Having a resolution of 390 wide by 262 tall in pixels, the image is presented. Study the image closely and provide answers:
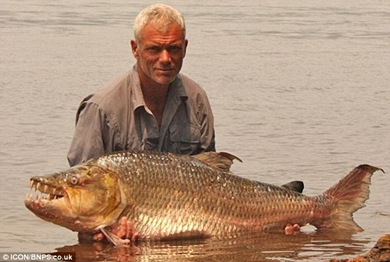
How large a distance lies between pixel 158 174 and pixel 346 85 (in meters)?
8.73

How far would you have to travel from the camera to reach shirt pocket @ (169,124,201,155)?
7.87 m

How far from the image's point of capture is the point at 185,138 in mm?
7906

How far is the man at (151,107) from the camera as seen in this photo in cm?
758

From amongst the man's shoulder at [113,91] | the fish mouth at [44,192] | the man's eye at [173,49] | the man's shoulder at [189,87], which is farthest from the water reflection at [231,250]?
Answer: the man's eye at [173,49]

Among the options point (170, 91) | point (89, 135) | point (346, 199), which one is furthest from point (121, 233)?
point (346, 199)

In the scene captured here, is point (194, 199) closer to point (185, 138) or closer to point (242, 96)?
point (185, 138)

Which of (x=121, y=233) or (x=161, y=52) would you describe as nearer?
(x=121, y=233)

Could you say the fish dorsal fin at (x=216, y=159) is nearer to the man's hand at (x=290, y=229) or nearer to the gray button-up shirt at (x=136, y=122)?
the gray button-up shirt at (x=136, y=122)

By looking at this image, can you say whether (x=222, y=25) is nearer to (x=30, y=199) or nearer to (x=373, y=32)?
(x=373, y=32)

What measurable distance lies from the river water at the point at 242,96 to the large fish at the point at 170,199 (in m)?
0.13

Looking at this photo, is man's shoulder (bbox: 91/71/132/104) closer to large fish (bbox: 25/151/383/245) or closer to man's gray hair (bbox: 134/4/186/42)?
man's gray hair (bbox: 134/4/186/42)

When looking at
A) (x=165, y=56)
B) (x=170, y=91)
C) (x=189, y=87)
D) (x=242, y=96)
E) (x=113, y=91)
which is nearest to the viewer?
(x=165, y=56)

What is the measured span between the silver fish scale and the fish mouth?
328mm

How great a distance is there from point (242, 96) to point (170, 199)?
7365 millimetres
